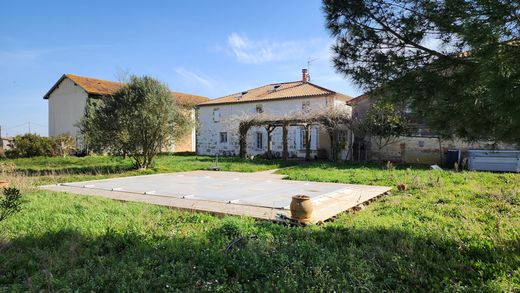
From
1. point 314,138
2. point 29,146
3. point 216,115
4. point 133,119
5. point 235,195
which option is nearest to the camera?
point 235,195

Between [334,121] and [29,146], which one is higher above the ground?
[334,121]

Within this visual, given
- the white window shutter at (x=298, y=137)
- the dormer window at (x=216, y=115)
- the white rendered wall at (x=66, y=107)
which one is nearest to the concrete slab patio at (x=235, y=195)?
the white window shutter at (x=298, y=137)

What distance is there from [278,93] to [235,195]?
1708 centimetres

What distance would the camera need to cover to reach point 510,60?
2.48 meters

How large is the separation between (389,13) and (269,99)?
18957 millimetres

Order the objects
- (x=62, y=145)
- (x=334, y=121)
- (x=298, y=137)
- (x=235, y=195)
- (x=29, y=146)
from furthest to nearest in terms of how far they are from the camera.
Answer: (x=298, y=137) < (x=62, y=145) < (x=29, y=146) < (x=334, y=121) < (x=235, y=195)

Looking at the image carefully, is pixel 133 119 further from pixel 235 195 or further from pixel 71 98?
pixel 71 98

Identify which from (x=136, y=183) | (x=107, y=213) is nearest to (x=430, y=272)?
(x=107, y=213)

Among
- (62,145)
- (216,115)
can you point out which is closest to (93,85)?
(62,145)

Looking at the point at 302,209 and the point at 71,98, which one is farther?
the point at 71,98

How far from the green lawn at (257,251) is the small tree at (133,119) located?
692 cm

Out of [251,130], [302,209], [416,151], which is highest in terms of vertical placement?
[251,130]

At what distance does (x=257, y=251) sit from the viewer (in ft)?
11.8

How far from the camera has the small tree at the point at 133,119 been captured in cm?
Answer: 1250
